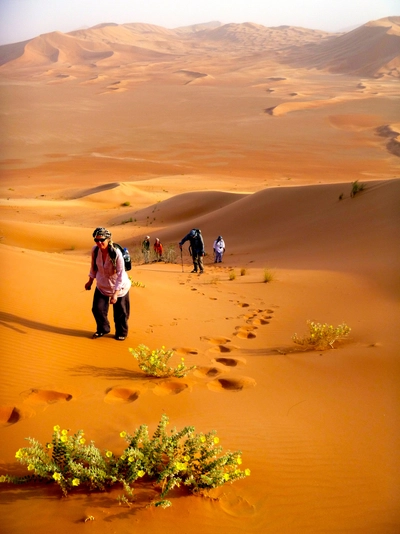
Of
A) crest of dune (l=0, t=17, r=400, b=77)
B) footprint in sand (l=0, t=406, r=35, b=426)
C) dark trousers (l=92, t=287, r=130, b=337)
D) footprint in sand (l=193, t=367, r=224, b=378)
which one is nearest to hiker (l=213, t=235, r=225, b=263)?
dark trousers (l=92, t=287, r=130, b=337)

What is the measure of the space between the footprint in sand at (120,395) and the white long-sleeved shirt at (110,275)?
143 cm

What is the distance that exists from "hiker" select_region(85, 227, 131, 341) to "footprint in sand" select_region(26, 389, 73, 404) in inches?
58.6

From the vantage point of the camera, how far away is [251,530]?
2775 mm

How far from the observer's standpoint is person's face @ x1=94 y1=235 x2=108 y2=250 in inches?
213

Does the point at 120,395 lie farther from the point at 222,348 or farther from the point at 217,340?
the point at 217,340

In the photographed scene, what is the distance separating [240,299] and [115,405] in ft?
16.8

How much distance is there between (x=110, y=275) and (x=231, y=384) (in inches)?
76.1

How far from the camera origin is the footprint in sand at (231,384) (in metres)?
4.79

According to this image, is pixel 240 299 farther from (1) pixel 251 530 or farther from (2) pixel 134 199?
(2) pixel 134 199

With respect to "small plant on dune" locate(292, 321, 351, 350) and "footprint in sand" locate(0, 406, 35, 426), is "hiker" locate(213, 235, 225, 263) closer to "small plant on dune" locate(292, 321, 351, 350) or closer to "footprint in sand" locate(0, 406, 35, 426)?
"small plant on dune" locate(292, 321, 351, 350)

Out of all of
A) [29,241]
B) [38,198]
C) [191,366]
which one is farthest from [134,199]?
[191,366]

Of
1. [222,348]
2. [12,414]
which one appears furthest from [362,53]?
[12,414]

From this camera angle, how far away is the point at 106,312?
599cm

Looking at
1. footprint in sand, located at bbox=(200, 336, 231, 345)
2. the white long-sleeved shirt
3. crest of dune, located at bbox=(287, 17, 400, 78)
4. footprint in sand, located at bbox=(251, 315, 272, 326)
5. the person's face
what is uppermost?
crest of dune, located at bbox=(287, 17, 400, 78)
